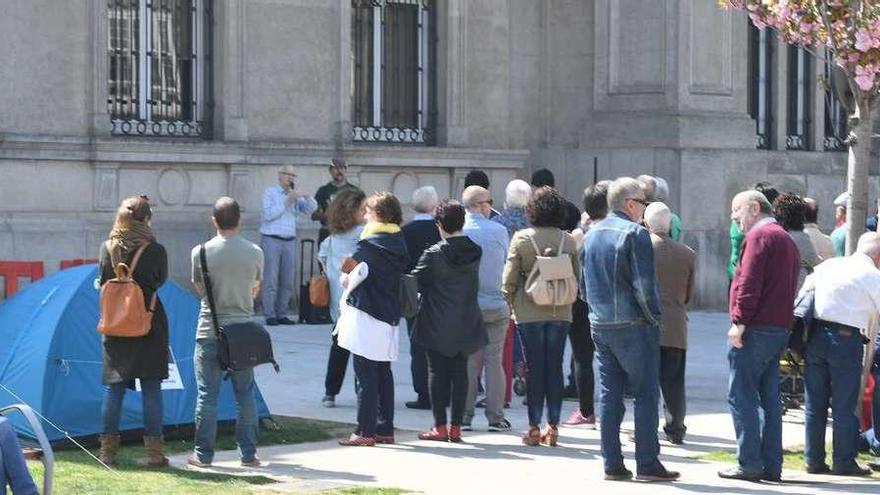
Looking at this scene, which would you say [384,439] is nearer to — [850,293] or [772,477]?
[772,477]

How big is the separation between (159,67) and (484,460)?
36.3 ft

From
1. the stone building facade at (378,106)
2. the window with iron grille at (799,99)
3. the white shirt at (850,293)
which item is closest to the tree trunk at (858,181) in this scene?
the white shirt at (850,293)

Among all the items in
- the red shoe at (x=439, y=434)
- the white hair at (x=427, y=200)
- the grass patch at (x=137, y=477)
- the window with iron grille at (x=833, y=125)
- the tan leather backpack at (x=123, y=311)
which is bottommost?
the grass patch at (x=137, y=477)

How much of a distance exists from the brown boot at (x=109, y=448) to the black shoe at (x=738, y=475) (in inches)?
147

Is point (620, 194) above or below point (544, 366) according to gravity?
above

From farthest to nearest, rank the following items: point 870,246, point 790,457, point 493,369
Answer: point 493,369 < point 790,457 < point 870,246

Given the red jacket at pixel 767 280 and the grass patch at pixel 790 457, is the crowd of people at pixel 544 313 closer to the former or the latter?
the red jacket at pixel 767 280

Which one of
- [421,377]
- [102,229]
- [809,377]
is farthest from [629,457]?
[102,229]

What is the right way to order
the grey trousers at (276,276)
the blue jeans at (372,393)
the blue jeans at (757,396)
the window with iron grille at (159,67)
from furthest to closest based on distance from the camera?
the window with iron grille at (159,67)
the grey trousers at (276,276)
the blue jeans at (372,393)
the blue jeans at (757,396)

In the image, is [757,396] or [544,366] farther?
[544,366]

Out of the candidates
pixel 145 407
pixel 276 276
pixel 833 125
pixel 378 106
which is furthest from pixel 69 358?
pixel 833 125

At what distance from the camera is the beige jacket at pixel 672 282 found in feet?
44.8

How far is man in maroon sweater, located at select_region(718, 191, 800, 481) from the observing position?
11.9 meters

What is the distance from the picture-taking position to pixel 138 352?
482 inches
